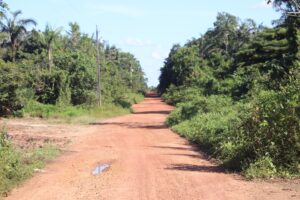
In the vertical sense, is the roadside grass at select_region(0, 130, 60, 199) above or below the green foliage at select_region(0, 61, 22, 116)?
below

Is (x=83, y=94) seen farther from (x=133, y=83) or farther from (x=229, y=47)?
(x=133, y=83)

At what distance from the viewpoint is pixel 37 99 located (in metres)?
41.1

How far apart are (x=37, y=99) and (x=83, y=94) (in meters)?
4.08

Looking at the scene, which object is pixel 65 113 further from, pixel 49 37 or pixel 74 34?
pixel 74 34

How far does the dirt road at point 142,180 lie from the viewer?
10687mm

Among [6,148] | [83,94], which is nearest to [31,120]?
[83,94]

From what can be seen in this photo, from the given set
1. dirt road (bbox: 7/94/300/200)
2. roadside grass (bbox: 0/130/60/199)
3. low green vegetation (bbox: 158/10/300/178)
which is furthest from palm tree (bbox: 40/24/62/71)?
roadside grass (bbox: 0/130/60/199)

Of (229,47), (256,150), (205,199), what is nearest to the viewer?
(205,199)

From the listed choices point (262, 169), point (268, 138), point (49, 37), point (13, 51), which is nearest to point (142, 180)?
point (262, 169)

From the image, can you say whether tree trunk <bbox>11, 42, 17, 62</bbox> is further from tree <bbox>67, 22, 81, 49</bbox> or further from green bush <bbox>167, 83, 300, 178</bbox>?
green bush <bbox>167, 83, 300, 178</bbox>

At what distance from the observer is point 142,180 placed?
40.6ft

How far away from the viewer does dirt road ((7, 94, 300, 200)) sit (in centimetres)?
1069

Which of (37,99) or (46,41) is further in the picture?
(46,41)

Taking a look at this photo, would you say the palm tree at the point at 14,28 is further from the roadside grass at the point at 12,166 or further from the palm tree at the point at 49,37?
the roadside grass at the point at 12,166
